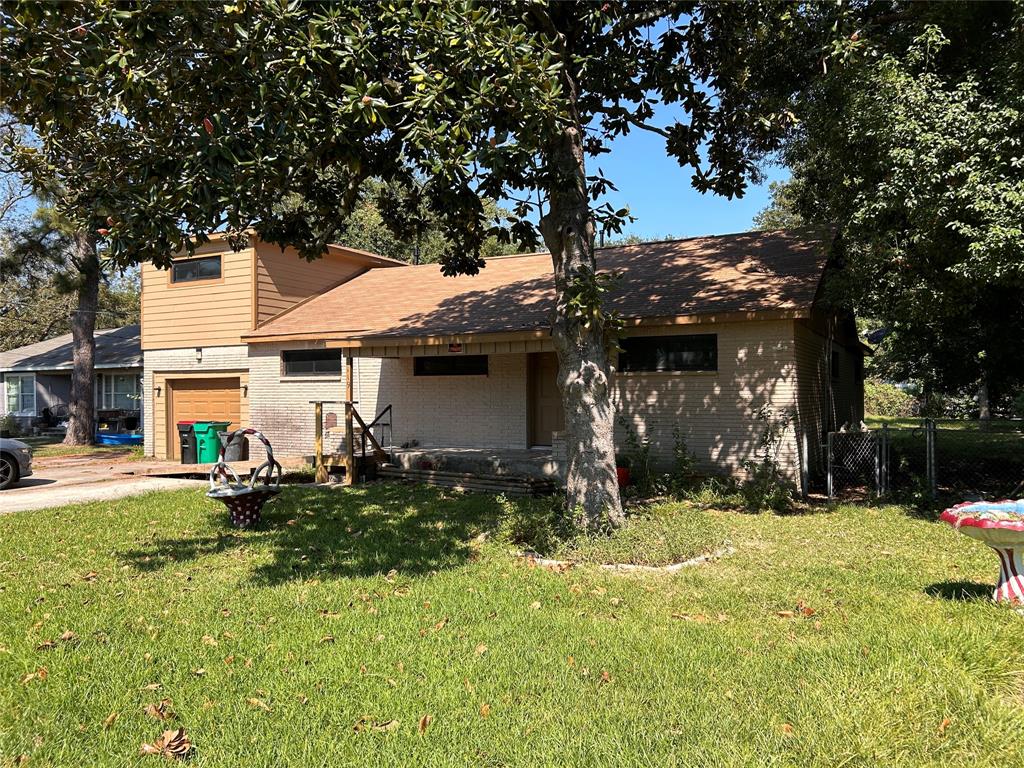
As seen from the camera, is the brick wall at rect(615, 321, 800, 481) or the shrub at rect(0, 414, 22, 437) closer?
the brick wall at rect(615, 321, 800, 481)

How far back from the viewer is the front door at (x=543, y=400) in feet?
45.8

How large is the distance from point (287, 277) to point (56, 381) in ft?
56.7

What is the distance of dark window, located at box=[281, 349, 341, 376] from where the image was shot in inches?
628

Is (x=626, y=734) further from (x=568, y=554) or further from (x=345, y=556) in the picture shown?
(x=345, y=556)

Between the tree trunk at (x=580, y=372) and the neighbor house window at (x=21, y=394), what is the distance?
95.7ft

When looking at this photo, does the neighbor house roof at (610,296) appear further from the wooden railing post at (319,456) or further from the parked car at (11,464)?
the parked car at (11,464)

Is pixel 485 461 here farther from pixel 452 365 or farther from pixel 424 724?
pixel 424 724

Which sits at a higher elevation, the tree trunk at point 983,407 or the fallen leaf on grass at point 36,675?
the tree trunk at point 983,407

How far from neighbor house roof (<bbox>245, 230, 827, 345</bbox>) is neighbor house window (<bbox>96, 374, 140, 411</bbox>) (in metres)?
11.7

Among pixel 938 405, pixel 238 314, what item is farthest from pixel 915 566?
pixel 938 405

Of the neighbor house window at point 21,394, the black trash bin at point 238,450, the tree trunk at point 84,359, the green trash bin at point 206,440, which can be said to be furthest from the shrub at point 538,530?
the neighbor house window at point 21,394

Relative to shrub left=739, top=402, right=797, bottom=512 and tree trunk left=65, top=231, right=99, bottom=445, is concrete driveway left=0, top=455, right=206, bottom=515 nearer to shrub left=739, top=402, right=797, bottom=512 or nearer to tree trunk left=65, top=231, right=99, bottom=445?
tree trunk left=65, top=231, right=99, bottom=445

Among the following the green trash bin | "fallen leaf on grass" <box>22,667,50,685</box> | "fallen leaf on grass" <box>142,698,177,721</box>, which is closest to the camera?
"fallen leaf on grass" <box>142,698,177,721</box>

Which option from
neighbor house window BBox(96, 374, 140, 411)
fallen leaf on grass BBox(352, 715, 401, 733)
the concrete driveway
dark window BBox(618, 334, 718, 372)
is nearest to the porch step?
dark window BBox(618, 334, 718, 372)
